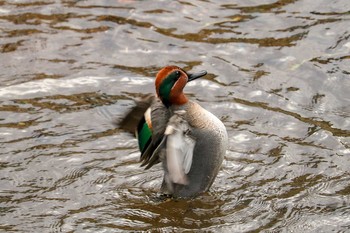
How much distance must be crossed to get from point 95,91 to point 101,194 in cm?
185

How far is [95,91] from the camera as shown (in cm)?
828

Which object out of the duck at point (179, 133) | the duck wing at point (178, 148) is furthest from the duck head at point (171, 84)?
the duck wing at point (178, 148)

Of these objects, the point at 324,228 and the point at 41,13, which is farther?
the point at 41,13

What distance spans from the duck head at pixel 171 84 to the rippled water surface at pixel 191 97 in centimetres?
45

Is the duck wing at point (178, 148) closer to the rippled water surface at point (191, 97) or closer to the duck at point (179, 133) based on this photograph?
the duck at point (179, 133)

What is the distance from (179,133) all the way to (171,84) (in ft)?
1.59

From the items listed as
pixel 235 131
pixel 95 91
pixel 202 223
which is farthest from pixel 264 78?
pixel 202 223

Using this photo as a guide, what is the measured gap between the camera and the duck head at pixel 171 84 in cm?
650

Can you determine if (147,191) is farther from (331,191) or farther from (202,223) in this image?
(331,191)

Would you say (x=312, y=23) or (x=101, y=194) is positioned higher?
(x=312, y=23)

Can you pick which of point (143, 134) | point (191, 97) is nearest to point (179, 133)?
point (143, 134)

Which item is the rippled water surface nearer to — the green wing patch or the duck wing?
the green wing patch

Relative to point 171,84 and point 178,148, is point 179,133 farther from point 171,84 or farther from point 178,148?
point 171,84

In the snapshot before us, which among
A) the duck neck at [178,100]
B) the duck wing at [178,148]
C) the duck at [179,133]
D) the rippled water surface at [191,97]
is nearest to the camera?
the duck wing at [178,148]
